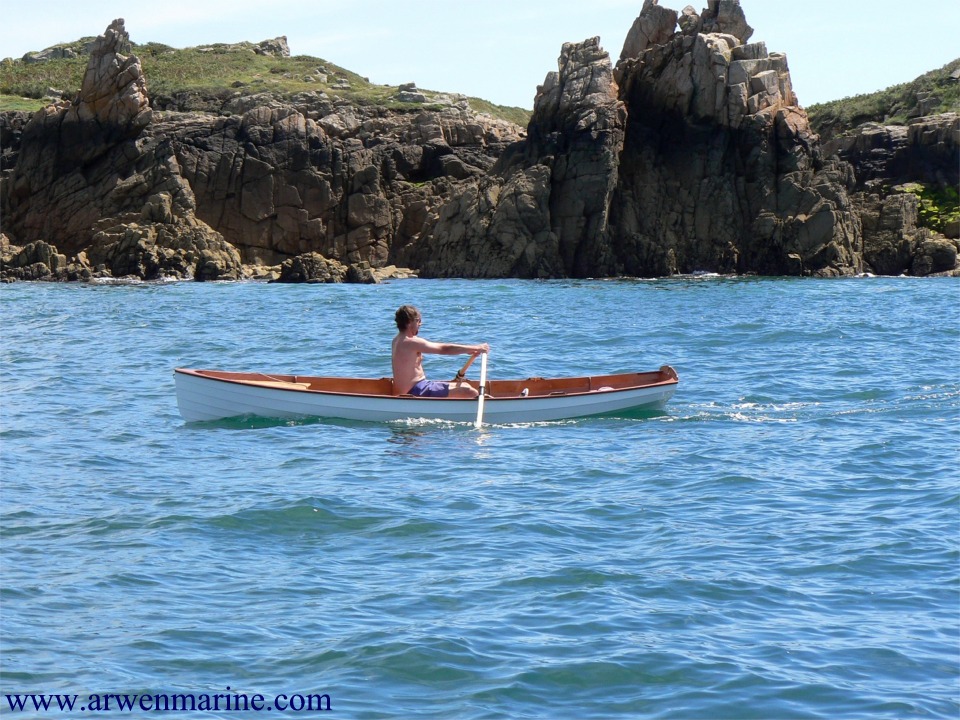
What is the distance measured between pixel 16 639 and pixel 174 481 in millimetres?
4860

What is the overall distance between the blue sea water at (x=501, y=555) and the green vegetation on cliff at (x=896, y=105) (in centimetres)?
6883

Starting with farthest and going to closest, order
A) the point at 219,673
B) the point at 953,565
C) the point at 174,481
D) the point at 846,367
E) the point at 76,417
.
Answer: the point at 846,367 < the point at 76,417 < the point at 174,481 < the point at 953,565 < the point at 219,673

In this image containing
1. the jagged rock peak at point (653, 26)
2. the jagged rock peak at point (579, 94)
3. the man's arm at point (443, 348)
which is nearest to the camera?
the man's arm at point (443, 348)

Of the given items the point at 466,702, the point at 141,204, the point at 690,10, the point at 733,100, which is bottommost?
the point at 466,702

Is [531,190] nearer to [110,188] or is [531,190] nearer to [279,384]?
[110,188]

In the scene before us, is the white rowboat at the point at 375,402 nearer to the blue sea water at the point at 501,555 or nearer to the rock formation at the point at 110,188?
the blue sea water at the point at 501,555

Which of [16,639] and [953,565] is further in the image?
[953,565]

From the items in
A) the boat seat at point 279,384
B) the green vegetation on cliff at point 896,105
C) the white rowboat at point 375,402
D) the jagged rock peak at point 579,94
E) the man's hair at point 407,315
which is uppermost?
the green vegetation on cliff at point 896,105

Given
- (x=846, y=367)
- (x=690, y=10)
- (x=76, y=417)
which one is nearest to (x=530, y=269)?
(x=690, y=10)

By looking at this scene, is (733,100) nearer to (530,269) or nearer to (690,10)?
(690,10)

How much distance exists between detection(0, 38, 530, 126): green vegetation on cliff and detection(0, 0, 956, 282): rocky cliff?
1416cm

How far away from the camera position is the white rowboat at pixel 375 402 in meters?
16.1

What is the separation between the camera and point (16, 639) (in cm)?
757

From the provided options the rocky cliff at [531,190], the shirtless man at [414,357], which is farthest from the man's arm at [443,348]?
the rocky cliff at [531,190]
